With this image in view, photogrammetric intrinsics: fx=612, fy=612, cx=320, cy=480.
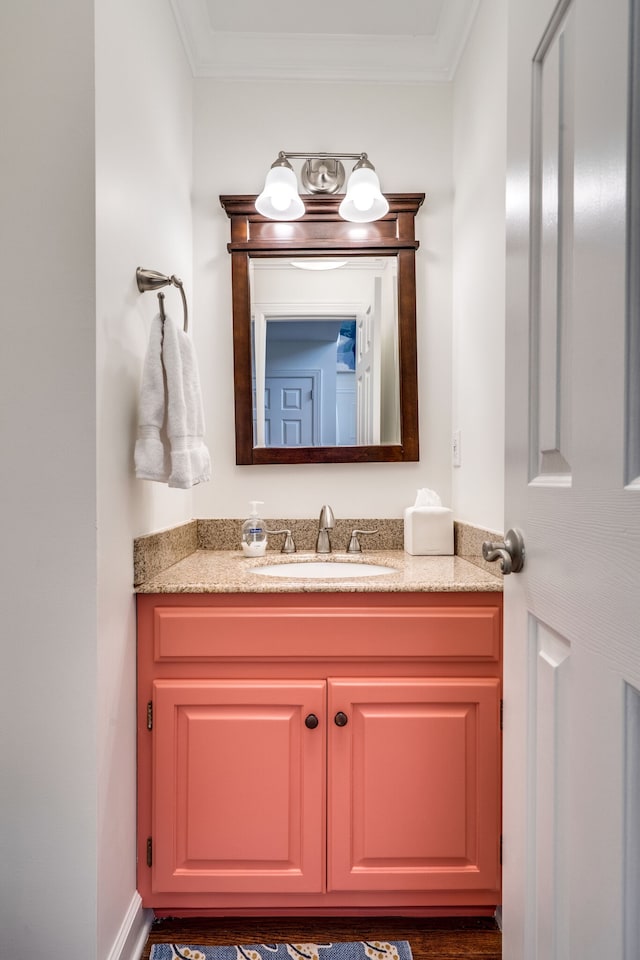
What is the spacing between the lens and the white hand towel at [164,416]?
1.38 meters

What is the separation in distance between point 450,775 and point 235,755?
512 millimetres

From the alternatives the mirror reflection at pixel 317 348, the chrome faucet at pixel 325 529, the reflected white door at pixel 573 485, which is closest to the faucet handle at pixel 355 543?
the chrome faucet at pixel 325 529

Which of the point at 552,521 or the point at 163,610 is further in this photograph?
the point at 163,610

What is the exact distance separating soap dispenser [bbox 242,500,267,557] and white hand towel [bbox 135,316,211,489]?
49 cm

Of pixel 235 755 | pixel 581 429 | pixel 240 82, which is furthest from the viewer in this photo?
pixel 240 82

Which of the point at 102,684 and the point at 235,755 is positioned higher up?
the point at 102,684

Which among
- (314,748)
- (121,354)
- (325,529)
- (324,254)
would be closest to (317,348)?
(324,254)

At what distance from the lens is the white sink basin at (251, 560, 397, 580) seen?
6.09ft

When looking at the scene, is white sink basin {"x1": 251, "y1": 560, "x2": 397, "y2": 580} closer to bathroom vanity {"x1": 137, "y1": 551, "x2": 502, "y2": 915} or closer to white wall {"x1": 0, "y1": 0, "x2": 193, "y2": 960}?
bathroom vanity {"x1": 137, "y1": 551, "x2": 502, "y2": 915}

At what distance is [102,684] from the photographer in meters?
1.22

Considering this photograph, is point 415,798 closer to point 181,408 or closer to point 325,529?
point 325,529

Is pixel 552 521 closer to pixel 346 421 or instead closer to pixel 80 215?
pixel 80 215

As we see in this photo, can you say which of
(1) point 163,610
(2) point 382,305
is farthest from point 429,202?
(1) point 163,610

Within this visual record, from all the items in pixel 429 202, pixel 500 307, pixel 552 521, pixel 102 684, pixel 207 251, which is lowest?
pixel 102 684
